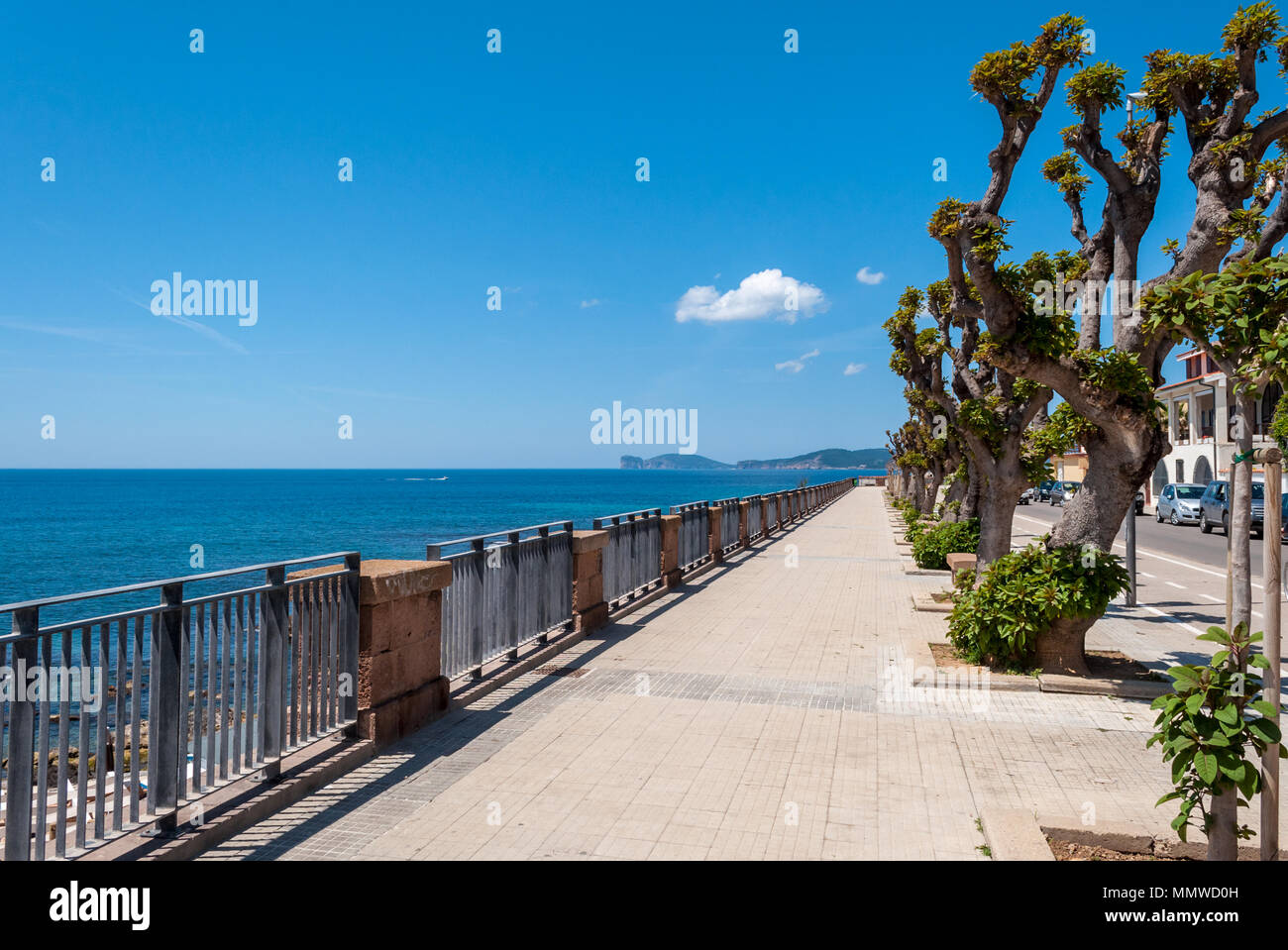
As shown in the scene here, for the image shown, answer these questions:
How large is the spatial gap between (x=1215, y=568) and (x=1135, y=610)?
26.4ft

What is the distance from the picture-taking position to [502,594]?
8.46 m

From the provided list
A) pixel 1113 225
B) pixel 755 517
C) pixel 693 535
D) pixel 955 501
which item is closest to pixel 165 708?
pixel 1113 225

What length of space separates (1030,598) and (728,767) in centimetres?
425

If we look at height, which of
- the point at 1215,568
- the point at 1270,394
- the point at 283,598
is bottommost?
the point at 1215,568

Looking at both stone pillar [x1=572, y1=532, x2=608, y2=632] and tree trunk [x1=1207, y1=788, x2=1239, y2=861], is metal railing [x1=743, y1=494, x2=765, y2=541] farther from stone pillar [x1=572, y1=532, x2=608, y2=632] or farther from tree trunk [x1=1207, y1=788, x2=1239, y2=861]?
tree trunk [x1=1207, y1=788, x2=1239, y2=861]

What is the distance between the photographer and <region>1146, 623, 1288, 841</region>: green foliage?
3576 millimetres

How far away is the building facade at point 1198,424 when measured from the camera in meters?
45.4

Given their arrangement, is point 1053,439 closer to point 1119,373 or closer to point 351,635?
point 1119,373

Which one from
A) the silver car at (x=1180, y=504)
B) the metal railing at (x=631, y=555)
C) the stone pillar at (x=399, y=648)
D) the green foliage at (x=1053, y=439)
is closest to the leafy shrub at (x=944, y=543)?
the green foliage at (x=1053, y=439)

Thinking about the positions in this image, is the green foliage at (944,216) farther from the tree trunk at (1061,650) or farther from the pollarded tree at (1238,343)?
the pollarded tree at (1238,343)

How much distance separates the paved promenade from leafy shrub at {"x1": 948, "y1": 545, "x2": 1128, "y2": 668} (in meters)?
0.59

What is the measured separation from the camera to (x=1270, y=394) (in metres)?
47.2
